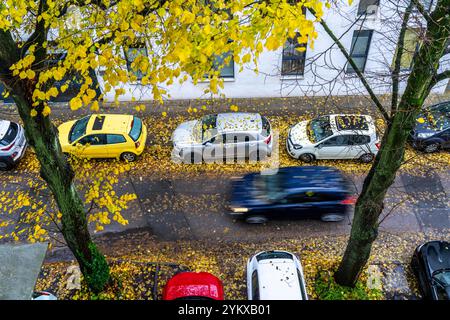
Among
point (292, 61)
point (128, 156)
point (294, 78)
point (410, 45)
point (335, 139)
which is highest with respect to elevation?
point (410, 45)

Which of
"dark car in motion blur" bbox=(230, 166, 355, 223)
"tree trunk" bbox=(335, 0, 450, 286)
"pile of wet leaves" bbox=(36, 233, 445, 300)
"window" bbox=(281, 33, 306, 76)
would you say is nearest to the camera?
"tree trunk" bbox=(335, 0, 450, 286)

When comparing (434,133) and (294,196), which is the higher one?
(434,133)

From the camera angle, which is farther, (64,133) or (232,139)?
(64,133)

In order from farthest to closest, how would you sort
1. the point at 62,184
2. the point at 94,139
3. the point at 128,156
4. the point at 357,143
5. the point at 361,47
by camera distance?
the point at 361,47 < the point at 128,156 < the point at 94,139 < the point at 357,143 < the point at 62,184

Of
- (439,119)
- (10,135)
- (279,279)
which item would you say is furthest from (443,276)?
(10,135)

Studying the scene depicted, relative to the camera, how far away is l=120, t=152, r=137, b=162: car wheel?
1450 centimetres

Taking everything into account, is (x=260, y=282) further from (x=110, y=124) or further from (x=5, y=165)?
(x=5, y=165)

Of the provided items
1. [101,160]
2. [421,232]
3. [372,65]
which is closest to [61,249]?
[101,160]

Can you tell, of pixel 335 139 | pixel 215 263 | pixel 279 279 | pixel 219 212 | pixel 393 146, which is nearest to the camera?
pixel 393 146

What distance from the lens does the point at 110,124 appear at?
14352 mm

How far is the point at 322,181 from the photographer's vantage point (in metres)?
12.0

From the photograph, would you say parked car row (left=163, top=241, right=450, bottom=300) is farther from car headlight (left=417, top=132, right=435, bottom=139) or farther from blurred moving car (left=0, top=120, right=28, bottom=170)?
blurred moving car (left=0, top=120, right=28, bottom=170)

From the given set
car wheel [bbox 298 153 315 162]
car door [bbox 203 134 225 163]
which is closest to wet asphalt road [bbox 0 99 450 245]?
car door [bbox 203 134 225 163]

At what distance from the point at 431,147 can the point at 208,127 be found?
25.9ft
